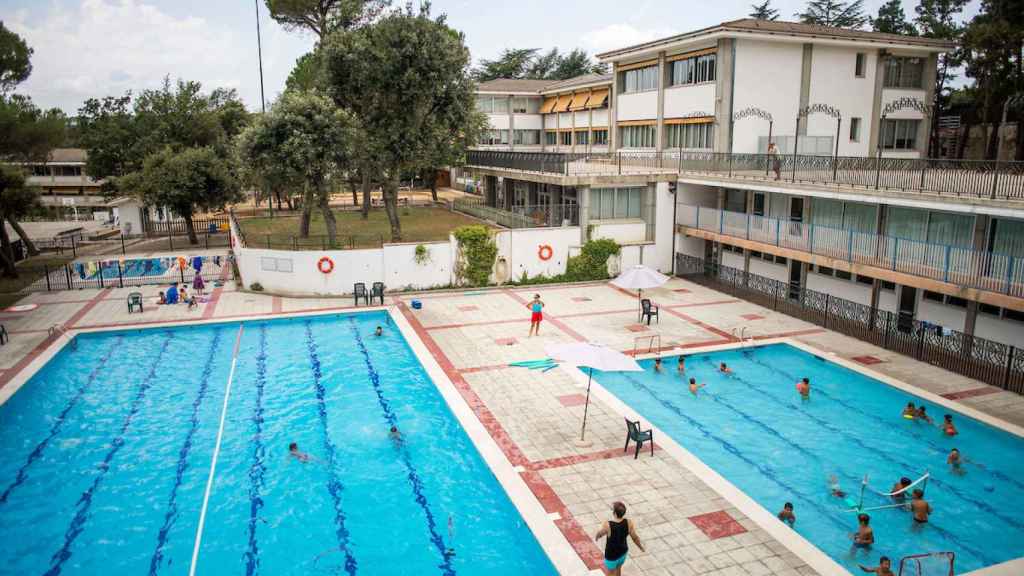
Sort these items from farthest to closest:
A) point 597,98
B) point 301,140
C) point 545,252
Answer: point 597,98
point 545,252
point 301,140

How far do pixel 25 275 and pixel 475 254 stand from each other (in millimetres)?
24099

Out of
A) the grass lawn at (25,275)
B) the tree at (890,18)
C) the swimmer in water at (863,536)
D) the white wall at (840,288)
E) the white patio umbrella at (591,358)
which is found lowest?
the swimmer in water at (863,536)

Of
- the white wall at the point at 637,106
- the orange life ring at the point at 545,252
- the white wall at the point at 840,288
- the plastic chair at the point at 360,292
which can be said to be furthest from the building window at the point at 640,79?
the plastic chair at the point at 360,292

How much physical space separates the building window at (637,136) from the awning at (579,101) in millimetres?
12844

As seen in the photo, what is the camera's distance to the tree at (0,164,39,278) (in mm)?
32406

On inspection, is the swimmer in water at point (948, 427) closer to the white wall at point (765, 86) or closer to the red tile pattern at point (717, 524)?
the red tile pattern at point (717, 524)

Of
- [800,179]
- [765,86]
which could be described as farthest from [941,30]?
[800,179]

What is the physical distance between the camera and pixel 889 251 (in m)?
20.9

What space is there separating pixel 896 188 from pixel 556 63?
3509 inches

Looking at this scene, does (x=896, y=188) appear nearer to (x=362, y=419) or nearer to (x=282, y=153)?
(x=362, y=419)

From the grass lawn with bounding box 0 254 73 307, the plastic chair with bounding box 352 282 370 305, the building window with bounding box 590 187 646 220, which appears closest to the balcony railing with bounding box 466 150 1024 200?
the building window with bounding box 590 187 646 220

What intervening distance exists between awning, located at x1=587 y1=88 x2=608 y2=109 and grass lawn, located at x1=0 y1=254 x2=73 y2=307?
37438 mm

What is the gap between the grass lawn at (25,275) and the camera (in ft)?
93.7

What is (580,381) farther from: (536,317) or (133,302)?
(133,302)
